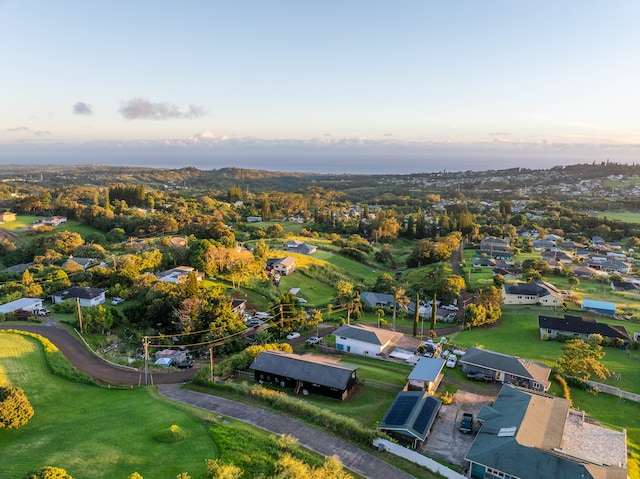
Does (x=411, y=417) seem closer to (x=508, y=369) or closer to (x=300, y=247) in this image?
(x=508, y=369)

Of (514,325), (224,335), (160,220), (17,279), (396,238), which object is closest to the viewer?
(224,335)

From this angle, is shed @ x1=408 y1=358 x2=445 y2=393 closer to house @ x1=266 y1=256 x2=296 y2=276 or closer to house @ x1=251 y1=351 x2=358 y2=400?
house @ x1=251 y1=351 x2=358 y2=400

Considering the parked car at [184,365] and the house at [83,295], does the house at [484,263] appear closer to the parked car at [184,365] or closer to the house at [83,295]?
the parked car at [184,365]

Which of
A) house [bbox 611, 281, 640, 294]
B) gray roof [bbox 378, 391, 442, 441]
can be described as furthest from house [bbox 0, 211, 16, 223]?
house [bbox 611, 281, 640, 294]

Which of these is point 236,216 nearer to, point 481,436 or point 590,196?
point 481,436

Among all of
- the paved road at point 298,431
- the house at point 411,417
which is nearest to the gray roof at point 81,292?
the paved road at point 298,431

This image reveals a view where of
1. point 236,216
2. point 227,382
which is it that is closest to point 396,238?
point 236,216
